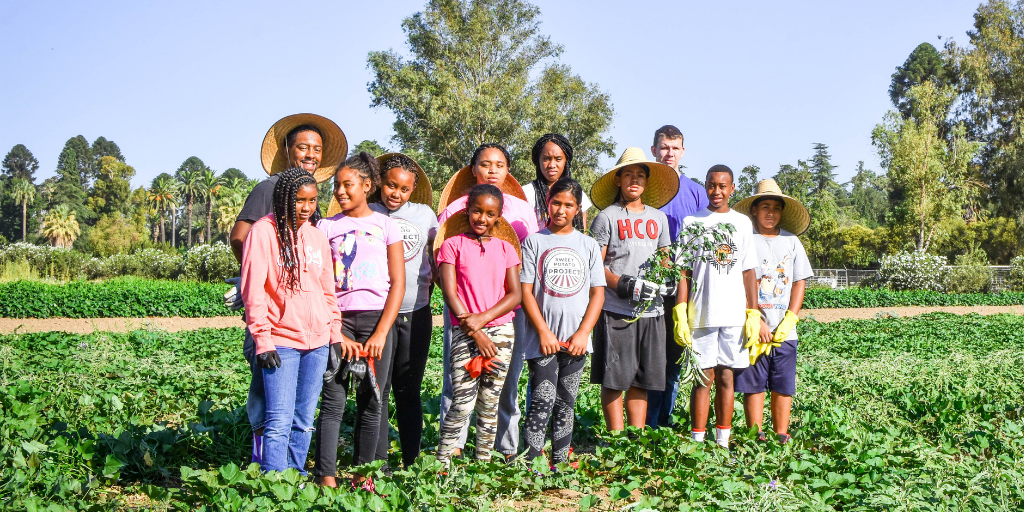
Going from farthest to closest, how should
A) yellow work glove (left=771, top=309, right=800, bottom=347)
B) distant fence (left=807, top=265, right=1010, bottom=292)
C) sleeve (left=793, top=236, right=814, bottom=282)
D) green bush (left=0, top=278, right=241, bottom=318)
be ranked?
distant fence (left=807, top=265, right=1010, bottom=292) → green bush (left=0, top=278, right=241, bottom=318) → sleeve (left=793, top=236, right=814, bottom=282) → yellow work glove (left=771, top=309, right=800, bottom=347)

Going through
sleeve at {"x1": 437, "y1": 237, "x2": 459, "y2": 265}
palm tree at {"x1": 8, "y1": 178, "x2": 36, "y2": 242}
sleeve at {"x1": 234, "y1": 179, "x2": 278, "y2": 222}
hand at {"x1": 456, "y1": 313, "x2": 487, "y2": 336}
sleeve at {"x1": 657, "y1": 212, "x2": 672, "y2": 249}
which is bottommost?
hand at {"x1": 456, "y1": 313, "x2": 487, "y2": 336}

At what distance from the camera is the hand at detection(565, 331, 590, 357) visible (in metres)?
3.84

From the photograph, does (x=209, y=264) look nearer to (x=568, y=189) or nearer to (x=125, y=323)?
(x=125, y=323)

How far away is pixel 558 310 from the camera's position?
153 inches

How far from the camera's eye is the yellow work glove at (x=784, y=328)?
14.6ft

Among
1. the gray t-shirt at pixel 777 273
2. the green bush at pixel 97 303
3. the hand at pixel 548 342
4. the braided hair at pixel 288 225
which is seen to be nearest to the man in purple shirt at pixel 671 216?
the gray t-shirt at pixel 777 273

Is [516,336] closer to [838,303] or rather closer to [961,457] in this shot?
[961,457]

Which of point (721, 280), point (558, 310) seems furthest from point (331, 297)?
point (721, 280)

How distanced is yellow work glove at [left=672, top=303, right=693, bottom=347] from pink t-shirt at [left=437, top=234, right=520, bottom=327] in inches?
41.3

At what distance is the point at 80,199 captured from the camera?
69688mm

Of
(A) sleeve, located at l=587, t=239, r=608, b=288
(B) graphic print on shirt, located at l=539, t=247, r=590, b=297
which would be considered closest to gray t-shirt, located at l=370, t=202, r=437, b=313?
(B) graphic print on shirt, located at l=539, t=247, r=590, b=297

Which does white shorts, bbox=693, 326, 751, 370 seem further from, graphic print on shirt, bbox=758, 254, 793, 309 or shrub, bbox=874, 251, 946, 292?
shrub, bbox=874, 251, 946, 292

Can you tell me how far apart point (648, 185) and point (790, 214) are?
3.35 ft

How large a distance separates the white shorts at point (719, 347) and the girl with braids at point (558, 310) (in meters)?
0.71
